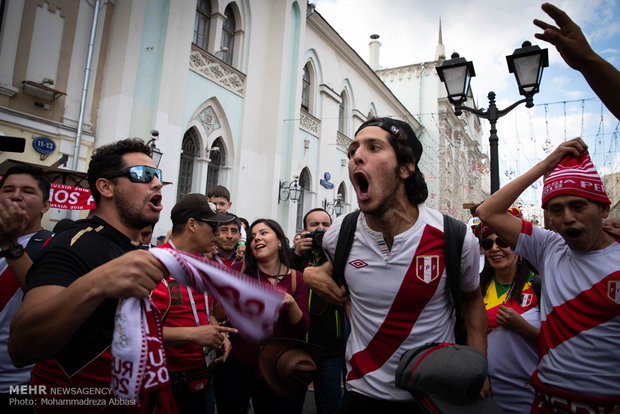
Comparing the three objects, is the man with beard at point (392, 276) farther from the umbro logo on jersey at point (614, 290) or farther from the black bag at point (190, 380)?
the black bag at point (190, 380)

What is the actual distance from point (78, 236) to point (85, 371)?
0.58 meters

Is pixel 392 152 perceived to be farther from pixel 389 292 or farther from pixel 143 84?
pixel 143 84

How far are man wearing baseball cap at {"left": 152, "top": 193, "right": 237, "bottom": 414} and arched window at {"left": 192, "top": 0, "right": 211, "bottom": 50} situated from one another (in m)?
9.98

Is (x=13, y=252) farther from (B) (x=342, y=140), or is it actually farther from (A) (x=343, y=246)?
(B) (x=342, y=140)

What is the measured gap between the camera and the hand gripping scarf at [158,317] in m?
1.35

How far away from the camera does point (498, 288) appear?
261 cm

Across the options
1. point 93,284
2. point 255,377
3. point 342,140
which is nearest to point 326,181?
point 342,140

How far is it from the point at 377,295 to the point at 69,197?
7003 millimetres

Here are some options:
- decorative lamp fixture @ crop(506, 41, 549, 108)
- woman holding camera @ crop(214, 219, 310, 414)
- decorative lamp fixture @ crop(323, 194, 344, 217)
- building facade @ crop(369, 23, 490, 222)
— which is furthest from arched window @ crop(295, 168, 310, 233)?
building facade @ crop(369, 23, 490, 222)

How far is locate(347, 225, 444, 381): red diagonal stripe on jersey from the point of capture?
1659 millimetres

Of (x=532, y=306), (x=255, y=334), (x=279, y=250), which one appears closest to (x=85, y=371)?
(x=255, y=334)

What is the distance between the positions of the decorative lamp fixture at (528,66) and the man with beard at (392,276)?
5260mm

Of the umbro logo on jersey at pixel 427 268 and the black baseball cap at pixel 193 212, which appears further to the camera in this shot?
the black baseball cap at pixel 193 212

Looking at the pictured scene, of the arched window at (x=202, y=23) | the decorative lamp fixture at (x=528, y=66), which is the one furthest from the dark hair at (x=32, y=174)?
the arched window at (x=202, y=23)
